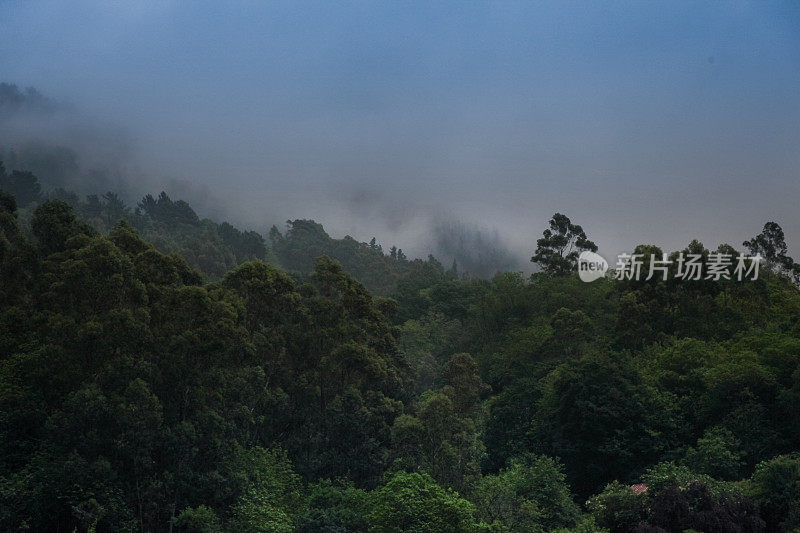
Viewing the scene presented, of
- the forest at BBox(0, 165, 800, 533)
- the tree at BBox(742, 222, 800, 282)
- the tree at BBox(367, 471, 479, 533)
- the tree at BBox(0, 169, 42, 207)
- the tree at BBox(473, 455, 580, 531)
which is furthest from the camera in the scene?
the tree at BBox(0, 169, 42, 207)

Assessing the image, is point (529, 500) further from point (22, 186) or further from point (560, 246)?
point (22, 186)

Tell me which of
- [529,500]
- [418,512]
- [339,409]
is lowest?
[418,512]

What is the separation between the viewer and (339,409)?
17.9 m

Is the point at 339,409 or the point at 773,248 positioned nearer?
the point at 339,409

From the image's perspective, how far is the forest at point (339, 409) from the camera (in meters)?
12.9

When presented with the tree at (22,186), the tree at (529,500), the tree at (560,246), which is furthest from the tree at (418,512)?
the tree at (22,186)

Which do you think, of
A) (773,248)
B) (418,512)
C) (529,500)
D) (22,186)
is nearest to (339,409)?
(529,500)

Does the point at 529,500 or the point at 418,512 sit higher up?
the point at 529,500

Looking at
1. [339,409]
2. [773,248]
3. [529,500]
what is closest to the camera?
[529,500]

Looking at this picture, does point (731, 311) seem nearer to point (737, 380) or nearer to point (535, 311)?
point (737, 380)

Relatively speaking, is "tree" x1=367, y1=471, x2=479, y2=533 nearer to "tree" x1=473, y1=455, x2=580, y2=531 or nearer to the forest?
the forest

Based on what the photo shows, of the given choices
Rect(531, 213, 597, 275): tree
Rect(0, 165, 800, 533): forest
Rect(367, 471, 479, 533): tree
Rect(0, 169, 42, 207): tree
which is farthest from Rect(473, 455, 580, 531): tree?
Rect(0, 169, 42, 207): tree

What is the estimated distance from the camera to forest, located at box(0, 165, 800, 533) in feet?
42.4

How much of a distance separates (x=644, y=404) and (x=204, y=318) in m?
13.3
